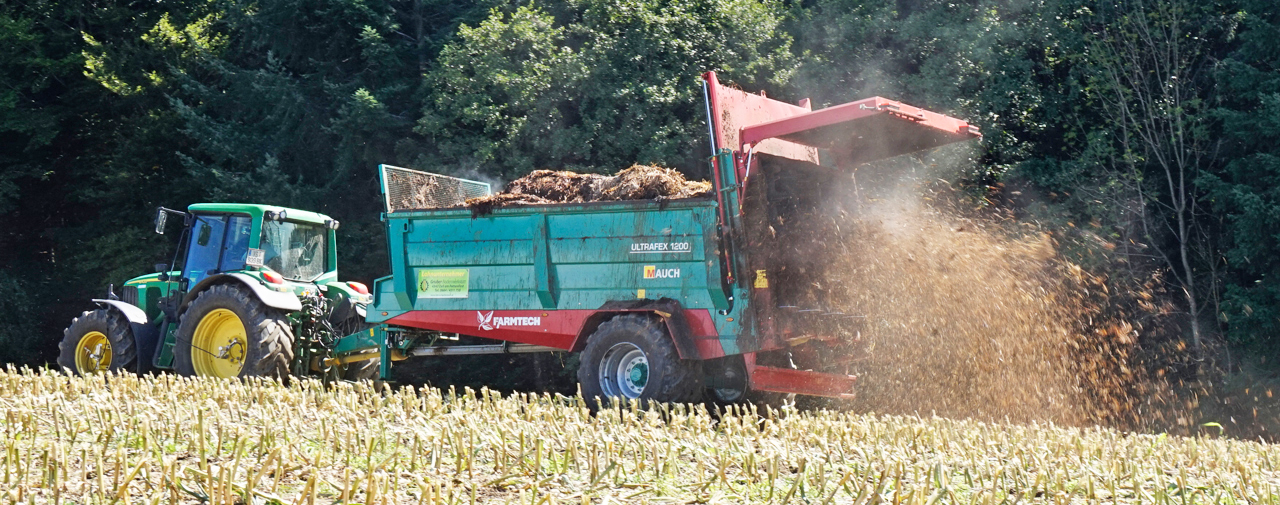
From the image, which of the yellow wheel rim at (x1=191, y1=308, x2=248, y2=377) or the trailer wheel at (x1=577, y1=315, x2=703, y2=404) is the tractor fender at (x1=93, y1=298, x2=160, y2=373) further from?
the trailer wheel at (x1=577, y1=315, x2=703, y2=404)

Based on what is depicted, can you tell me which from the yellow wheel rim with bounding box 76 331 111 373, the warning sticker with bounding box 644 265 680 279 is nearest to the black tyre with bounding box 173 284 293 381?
the yellow wheel rim with bounding box 76 331 111 373

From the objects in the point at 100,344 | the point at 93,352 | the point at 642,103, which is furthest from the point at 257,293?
the point at 642,103

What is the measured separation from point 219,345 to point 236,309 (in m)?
0.60

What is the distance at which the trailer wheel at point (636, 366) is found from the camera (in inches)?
319

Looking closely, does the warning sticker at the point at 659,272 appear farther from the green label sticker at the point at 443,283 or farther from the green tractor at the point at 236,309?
the green tractor at the point at 236,309

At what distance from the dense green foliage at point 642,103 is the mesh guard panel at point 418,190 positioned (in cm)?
539

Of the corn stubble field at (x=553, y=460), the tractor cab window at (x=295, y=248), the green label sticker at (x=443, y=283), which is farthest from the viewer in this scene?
the tractor cab window at (x=295, y=248)

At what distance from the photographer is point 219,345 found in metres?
10.8

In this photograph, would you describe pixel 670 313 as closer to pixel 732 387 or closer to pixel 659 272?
pixel 659 272

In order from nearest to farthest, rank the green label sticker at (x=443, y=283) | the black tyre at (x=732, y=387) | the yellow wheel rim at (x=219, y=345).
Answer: the black tyre at (x=732, y=387), the green label sticker at (x=443, y=283), the yellow wheel rim at (x=219, y=345)

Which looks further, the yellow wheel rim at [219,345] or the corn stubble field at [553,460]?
the yellow wheel rim at [219,345]

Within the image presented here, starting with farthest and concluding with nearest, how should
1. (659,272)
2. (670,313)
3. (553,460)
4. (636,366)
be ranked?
(636,366), (659,272), (670,313), (553,460)

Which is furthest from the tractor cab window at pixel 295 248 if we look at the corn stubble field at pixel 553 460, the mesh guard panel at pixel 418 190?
the corn stubble field at pixel 553 460

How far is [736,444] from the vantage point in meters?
4.88
